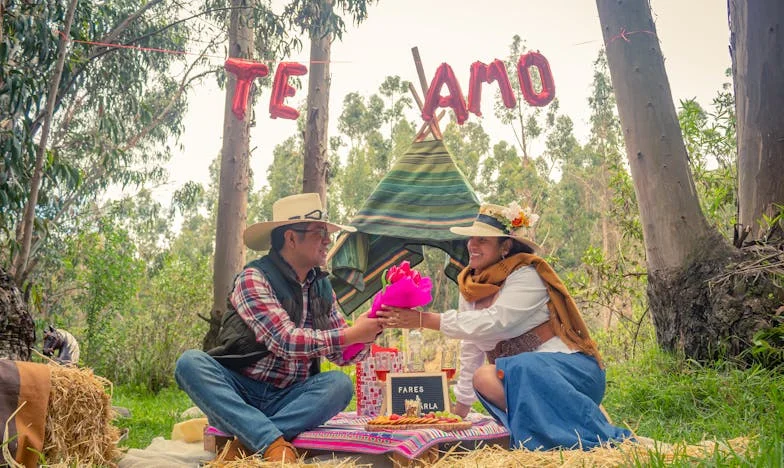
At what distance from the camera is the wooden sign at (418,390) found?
3121 millimetres

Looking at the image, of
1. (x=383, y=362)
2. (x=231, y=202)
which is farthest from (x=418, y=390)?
(x=231, y=202)

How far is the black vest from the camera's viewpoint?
3.16m

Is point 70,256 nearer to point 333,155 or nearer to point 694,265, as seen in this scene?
point 694,265

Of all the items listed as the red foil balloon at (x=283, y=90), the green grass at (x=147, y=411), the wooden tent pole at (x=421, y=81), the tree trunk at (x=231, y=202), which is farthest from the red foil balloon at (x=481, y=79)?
the green grass at (x=147, y=411)

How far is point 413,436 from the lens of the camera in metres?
2.68

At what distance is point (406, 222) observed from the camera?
4547 mm

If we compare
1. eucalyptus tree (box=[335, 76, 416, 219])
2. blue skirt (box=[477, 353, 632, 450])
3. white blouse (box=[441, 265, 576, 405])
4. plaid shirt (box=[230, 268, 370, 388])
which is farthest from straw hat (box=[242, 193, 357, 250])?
eucalyptus tree (box=[335, 76, 416, 219])

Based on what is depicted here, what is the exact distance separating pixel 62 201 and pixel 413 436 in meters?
11.3

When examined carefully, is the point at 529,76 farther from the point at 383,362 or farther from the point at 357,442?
the point at 357,442

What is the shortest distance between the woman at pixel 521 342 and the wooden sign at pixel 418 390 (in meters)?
0.15

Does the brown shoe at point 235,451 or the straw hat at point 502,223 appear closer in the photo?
the brown shoe at point 235,451

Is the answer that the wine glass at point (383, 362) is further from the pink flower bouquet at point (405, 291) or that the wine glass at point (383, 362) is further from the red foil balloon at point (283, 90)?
the red foil balloon at point (283, 90)

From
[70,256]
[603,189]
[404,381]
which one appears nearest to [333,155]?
[603,189]

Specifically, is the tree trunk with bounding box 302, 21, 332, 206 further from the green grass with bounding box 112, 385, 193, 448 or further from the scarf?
the scarf
